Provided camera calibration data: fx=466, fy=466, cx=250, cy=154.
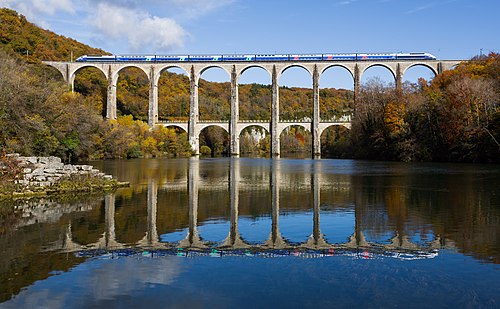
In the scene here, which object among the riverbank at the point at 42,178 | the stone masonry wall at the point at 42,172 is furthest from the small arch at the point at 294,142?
the stone masonry wall at the point at 42,172

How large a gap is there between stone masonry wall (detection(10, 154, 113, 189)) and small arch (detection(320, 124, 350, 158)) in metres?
49.9

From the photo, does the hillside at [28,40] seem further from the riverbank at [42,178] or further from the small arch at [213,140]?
the riverbank at [42,178]

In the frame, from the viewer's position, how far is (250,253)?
26.9 feet

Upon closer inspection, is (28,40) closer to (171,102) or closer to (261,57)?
→ (171,102)

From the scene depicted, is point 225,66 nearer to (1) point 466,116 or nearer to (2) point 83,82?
(2) point 83,82

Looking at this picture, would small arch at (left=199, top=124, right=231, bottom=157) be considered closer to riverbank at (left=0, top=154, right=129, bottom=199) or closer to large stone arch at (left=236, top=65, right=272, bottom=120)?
large stone arch at (left=236, top=65, right=272, bottom=120)

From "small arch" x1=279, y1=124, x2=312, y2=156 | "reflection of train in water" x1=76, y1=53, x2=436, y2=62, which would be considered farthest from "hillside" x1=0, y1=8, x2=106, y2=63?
"small arch" x1=279, y1=124, x2=312, y2=156

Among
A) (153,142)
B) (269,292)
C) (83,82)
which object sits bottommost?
(269,292)

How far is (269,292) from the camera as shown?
6.02 m

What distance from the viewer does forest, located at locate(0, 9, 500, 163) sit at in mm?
27625

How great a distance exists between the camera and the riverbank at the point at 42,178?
15602 mm

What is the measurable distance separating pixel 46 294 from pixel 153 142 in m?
59.4

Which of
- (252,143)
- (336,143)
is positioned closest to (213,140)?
(252,143)

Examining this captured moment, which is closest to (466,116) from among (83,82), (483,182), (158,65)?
(483,182)
